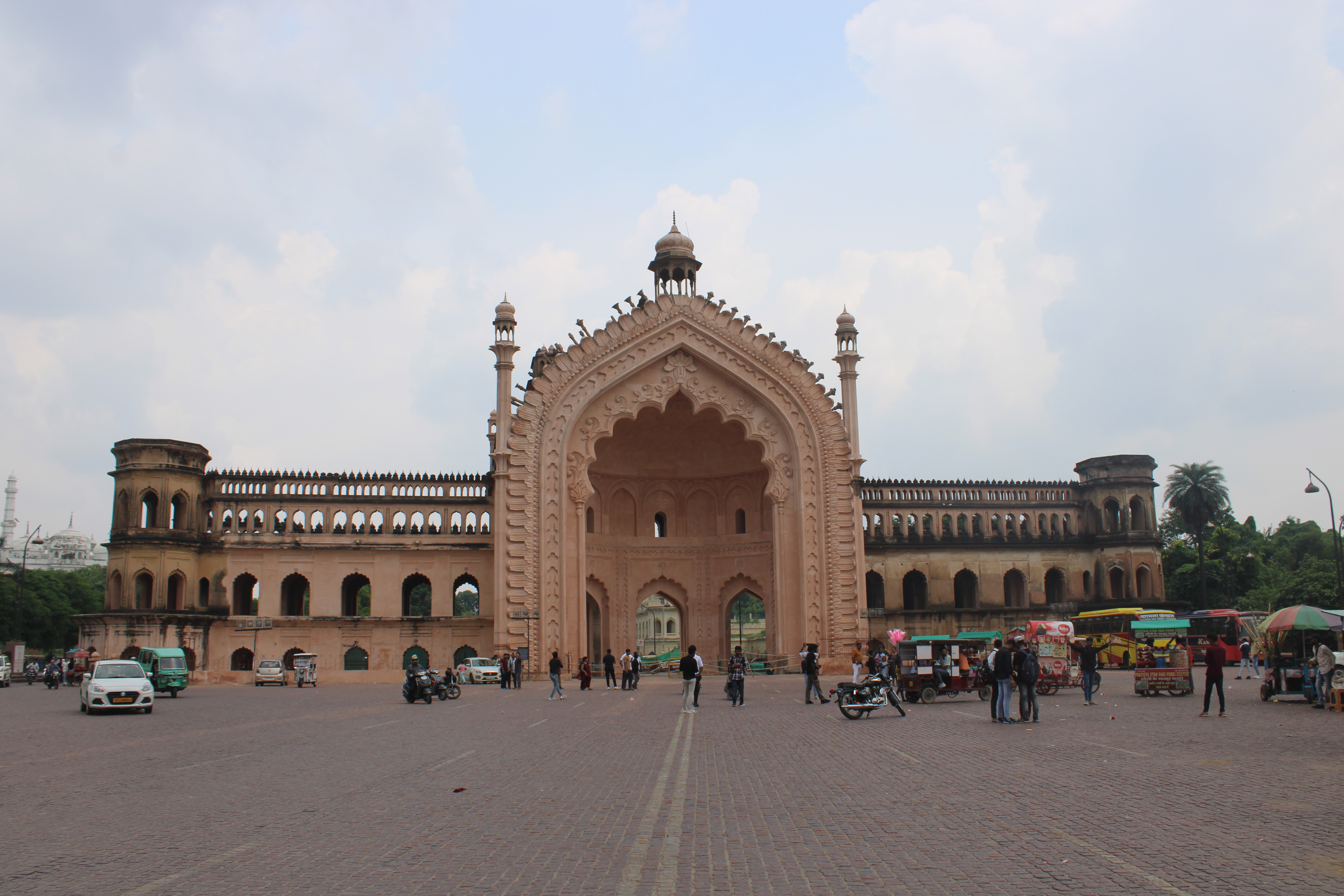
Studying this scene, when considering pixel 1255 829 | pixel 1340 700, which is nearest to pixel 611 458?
Answer: pixel 1340 700

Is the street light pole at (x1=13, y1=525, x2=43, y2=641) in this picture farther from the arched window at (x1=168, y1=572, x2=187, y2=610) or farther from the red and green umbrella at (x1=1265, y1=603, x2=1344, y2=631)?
the red and green umbrella at (x1=1265, y1=603, x2=1344, y2=631)

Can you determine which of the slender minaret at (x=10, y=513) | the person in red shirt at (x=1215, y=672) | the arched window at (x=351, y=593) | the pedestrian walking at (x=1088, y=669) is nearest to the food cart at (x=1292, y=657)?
the pedestrian walking at (x=1088, y=669)

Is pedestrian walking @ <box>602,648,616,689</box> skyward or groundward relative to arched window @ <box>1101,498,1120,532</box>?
groundward

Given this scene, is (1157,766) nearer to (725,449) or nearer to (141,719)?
(141,719)

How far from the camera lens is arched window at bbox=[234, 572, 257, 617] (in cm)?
4606

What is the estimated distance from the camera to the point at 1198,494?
6231 centimetres

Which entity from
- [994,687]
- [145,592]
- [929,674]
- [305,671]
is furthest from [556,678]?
[145,592]

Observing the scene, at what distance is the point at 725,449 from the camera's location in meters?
50.0

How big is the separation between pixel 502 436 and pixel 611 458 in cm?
826

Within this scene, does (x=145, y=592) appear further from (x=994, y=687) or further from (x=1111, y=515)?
(x=1111, y=515)

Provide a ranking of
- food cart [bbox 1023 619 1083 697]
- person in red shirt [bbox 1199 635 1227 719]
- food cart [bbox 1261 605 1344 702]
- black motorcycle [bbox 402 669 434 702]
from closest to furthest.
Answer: person in red shirt [bbox 1199 635 1227 719]
food cart [bbox 1261 605 1344 702]
black motorcycle [bbox 402 669 434 702]
food cart [bbox 1023 619 1083 697]

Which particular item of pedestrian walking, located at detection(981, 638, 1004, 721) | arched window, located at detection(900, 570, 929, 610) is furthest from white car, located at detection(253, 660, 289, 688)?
pedestrian walking, located at detection(981, 638, 1004, 721)

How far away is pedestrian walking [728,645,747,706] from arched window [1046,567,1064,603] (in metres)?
30.0

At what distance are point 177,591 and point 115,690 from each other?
72.3ft
